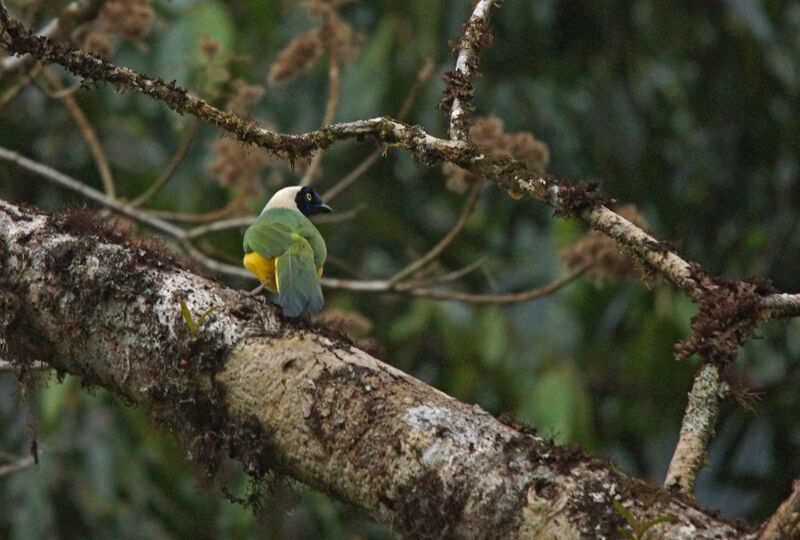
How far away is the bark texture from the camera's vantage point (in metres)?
2.43

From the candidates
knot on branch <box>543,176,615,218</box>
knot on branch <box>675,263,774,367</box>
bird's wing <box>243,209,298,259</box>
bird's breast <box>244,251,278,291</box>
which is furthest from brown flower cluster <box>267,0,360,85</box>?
knot on branch <box>675,263,774,367</box>

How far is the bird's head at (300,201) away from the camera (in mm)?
5730

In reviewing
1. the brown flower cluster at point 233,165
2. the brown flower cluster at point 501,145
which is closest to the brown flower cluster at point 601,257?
the brown flower cluster at point 501,145

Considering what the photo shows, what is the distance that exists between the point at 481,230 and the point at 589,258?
5.75 metres

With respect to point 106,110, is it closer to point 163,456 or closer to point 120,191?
point 120,191

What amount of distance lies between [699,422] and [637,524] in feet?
1.36

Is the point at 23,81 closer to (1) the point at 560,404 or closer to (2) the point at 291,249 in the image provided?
(2) the point at 291,249

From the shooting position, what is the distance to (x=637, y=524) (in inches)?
90.4

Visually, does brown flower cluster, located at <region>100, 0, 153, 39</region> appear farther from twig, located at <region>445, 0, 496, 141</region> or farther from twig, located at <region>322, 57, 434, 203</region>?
twig, located at <region>445, 0, 496, 141</region>

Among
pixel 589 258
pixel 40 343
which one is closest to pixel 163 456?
pixel 589 258

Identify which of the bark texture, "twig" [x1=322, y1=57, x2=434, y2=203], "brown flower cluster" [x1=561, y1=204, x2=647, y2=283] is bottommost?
the bark texture

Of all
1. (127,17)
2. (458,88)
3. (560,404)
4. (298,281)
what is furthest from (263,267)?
(560,404)

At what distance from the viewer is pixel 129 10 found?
18.7ft

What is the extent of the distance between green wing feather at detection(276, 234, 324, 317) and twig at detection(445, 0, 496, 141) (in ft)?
A: 2.19
